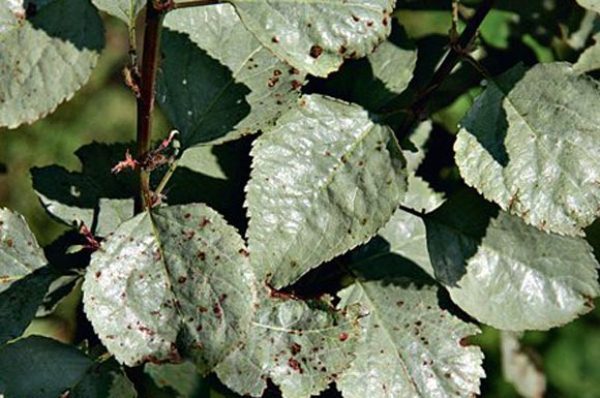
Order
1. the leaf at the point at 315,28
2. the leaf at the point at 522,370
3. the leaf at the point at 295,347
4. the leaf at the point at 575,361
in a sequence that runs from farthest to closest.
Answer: the leaf at the point at 575,361, the leaf at the point at 522,370, the leaf at the point at 295,347, the leaf at the point at 315,28

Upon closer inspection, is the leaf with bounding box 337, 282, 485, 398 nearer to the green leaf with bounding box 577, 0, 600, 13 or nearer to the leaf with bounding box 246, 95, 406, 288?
the leaf with bounding box 246, 95, 406, 288

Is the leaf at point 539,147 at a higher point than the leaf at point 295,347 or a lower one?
higher

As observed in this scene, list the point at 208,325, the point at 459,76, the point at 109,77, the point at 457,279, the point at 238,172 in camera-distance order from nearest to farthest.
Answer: the point at 208,325 → the point at 457,279 → the point at 238,172 → the point at 459,76 → the point at 109,77

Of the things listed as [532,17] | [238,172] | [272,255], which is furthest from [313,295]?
[532,17]

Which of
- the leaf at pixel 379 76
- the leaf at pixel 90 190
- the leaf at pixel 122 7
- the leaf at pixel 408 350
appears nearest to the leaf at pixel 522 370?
the leaf at pixel 408 350

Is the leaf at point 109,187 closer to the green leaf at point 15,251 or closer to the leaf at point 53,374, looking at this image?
the green leaf at point 15,251

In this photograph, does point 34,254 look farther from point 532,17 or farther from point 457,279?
point 532,17

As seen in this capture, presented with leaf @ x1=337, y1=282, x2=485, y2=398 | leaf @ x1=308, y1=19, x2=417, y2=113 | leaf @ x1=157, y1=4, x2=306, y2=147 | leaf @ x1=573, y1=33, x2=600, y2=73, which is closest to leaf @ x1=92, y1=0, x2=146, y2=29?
leaf @ x1=157, y1=4, x2=306, y2=147

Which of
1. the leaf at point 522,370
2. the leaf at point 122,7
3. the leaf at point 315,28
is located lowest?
the leaf at point 522,370
